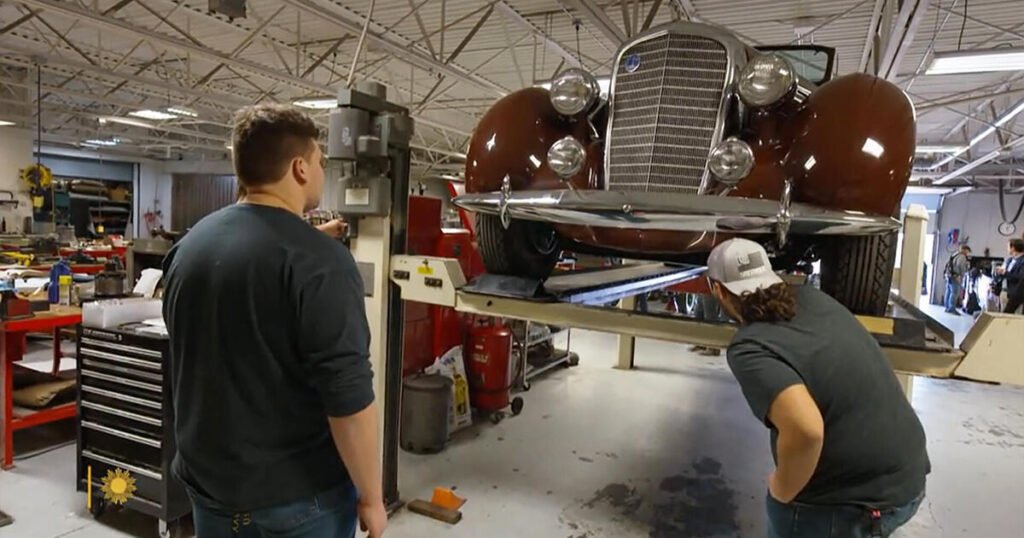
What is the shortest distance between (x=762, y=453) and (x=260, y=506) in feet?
11.6

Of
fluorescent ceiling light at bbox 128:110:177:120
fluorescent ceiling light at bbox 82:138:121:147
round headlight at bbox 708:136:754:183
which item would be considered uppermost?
fluorescent ceiling light at bbox 128:110:177:120

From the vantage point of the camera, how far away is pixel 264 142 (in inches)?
49.8

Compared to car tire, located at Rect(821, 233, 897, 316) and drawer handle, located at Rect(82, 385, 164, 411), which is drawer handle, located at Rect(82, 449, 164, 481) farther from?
car tire, located at Rect(821, 233, 897, 316)

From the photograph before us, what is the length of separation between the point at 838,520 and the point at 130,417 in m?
2.70

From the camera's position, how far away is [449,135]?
14.9m

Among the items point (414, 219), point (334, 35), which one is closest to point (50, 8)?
point (334, 35)

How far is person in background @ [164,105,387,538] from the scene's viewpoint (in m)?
1.20

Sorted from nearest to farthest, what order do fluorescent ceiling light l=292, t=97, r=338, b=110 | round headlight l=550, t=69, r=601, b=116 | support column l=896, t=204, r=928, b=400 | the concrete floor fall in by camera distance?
1. round headlight l=550, t=69, r=601, b=116
2. the concrete floor
3. support column l=896, t=204, r=928, b=400
4. fluorescent ceiling light l=292, t=97, r=338, b=110

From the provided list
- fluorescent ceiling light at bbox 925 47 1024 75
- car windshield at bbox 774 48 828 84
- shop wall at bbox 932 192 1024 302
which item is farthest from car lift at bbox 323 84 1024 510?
shop wall at bbox 932 192 1024 302

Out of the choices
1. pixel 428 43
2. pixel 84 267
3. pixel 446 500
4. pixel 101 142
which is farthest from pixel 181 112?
pixel 446 500

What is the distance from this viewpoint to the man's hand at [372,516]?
1.34 m

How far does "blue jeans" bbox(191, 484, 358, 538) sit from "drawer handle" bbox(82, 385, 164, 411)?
1487mm

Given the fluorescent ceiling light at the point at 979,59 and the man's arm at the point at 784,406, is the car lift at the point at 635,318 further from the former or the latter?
the fluorescent ceiling light at the point at 979,59

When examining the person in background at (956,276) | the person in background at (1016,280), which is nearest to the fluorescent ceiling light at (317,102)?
the person in background at (1016,280)
